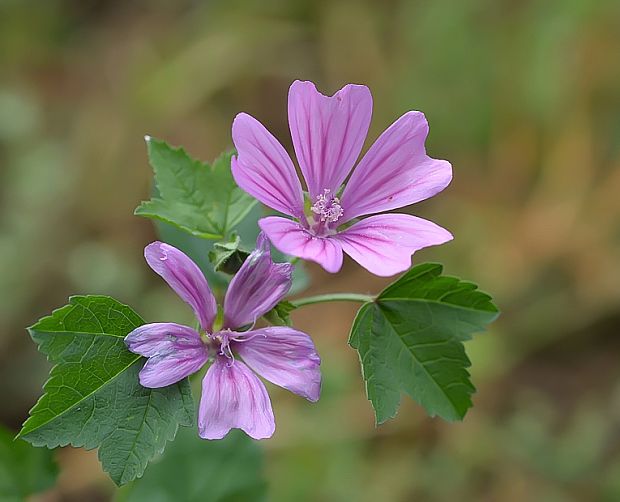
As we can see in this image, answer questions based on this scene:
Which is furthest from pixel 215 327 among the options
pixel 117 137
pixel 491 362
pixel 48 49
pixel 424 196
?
pixel 48 49

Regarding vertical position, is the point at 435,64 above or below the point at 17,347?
above

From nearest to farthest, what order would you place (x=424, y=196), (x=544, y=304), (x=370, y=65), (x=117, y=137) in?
1. (x=424, y=196)
2. (x=544, y=304)
3. (x=117, y=137)
4. (x=370, y=65)

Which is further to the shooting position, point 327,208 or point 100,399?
point 327,208

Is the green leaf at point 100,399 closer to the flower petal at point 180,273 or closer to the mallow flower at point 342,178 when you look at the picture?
the flower petal at point 180,273

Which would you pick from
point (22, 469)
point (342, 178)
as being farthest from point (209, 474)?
point (342, 178)

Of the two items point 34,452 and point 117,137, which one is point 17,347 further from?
point 34,452

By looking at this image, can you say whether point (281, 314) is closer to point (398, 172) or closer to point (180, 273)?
point (180, 273)

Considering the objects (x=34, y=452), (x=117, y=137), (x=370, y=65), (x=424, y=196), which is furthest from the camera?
(x=370, y=65)
